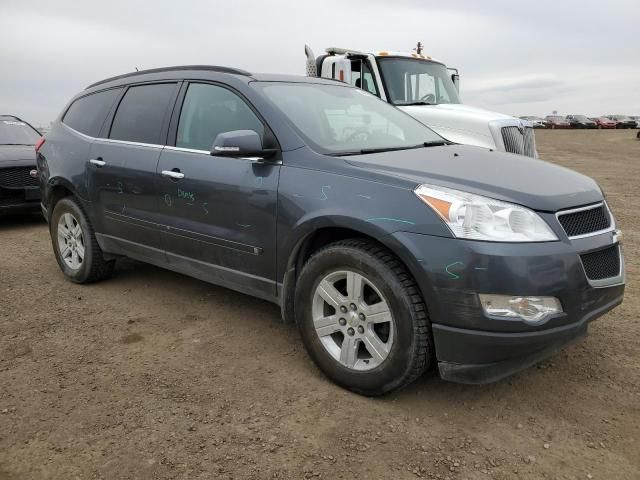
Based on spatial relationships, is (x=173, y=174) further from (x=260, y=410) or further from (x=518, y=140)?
(x=518, y=140)

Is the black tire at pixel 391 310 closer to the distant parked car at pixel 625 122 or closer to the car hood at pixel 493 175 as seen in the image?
the car hood at pixel 493 175

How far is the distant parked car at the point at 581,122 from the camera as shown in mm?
54759

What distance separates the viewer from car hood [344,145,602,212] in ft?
8.95

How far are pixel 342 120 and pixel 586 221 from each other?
5.63ft

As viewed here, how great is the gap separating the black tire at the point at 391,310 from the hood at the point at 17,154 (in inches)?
255

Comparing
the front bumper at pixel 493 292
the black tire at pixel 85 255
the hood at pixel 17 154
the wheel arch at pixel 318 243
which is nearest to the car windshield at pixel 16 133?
the hood at pixel 17 154

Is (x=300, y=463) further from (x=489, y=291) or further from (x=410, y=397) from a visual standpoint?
(x=489, y=291)

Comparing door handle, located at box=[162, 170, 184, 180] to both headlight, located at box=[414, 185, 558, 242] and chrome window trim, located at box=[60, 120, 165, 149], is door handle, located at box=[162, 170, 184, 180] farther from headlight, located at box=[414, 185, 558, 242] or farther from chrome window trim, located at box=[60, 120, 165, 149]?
headlight, located at box=[414, 185, 558, 242]

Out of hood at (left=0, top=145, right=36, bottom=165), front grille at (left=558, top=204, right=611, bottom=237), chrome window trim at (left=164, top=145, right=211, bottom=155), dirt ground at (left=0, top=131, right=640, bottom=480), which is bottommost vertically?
dirt ground at (left=0, top=131, right=640, bottom=480)

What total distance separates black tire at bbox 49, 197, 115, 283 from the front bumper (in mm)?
3176

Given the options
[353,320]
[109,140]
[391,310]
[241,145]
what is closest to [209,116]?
[241,145]

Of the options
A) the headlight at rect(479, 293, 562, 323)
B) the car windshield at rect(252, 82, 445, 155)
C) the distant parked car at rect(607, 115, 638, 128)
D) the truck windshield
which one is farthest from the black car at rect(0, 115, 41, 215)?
the distant parked car at rect(607, 115, 638, 128)

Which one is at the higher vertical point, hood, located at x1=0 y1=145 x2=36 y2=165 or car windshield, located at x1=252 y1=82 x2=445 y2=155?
car windshield, located at x1=252 y1=82 x2=445 y2=155

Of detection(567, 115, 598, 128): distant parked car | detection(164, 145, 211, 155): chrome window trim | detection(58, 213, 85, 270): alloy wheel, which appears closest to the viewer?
detection(164, 145, 211, 155): chrome window trim
